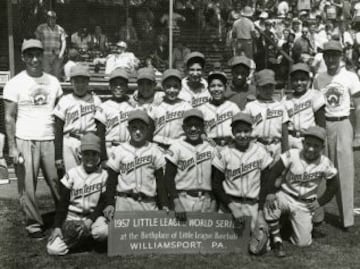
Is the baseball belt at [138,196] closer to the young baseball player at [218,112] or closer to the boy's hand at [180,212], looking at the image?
the boy's hand at [180,212]

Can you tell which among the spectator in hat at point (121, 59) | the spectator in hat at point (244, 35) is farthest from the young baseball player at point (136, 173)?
the spectator in hat at point (244, 35)

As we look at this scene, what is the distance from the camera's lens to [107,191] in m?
5.39

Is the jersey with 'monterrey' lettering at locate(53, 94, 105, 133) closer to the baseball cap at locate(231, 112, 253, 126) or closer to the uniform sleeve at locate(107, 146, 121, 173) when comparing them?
the uniform sleeve at locate(107, 146, 121, 173)

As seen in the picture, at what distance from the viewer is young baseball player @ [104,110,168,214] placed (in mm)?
5398

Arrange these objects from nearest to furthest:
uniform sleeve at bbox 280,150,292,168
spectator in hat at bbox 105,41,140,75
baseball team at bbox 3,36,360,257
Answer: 1. baseball team at bbox 3,36,360,257
2. uniform sleeve at bbox 280,150,292,168
3. spectator in hat at bbox 105,41,140,75

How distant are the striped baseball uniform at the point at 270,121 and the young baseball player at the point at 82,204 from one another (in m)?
1.67

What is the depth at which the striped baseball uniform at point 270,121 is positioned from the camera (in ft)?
19.1

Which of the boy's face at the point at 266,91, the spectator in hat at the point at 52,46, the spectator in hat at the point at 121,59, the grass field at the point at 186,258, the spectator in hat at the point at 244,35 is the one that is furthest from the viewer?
the spectator in hat at the point at 244,35

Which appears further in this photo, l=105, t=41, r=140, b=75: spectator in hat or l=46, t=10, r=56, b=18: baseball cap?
l=105, t=41, r=140, b=75: spectator in hat

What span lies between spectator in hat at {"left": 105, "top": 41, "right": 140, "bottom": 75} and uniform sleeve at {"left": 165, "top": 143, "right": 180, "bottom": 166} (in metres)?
4.17

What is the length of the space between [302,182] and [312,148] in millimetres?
383

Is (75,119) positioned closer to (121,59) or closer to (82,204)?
(82,204)

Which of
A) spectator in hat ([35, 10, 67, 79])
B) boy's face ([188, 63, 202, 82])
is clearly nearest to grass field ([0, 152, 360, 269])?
boy's face ([188, 63, 202, 82])

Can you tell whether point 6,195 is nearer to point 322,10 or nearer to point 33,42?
point 33,42
